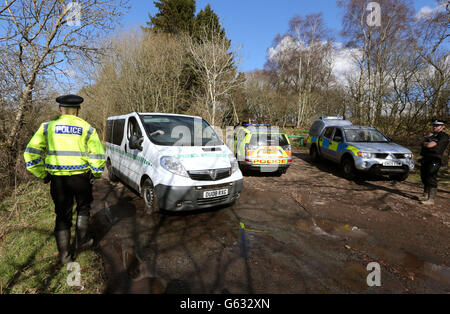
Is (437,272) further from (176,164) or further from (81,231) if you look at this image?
(81,231)

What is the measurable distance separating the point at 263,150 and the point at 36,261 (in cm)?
558

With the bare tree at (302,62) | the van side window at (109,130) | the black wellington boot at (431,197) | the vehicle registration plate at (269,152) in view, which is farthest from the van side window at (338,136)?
the bare tree at (302,62)

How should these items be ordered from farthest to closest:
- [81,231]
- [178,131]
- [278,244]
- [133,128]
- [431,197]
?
1. [431,197]
2. [133,128]
3. [178,131]
4. [278,244]
5. [81,231]

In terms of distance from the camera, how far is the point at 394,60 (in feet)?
48.5

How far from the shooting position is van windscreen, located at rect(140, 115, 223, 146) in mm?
4371

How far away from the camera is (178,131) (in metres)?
4.66

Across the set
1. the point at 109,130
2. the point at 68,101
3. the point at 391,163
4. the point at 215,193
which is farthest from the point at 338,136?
the point at 68,101

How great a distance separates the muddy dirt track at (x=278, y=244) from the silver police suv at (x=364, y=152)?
43.6 inches

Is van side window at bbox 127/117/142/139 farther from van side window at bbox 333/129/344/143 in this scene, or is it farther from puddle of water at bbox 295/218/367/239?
van side window at bbox 333/129/344/143

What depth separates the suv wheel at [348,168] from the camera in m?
6.96

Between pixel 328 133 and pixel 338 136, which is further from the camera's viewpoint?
pixel 328 133

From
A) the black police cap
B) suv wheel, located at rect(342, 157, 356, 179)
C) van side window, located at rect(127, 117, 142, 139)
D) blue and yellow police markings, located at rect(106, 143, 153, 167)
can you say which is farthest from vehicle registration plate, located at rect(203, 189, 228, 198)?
suv wheel, located at rect(342, 157, 356, 179)

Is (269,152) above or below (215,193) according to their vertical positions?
above

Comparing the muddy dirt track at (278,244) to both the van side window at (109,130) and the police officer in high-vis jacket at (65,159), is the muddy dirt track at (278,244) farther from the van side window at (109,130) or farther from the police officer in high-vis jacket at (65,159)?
the van side window at (109,130)
